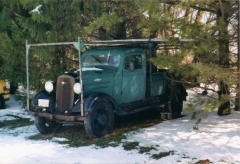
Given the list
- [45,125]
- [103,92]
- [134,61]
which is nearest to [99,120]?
[103,92]

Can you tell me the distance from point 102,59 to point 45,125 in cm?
217

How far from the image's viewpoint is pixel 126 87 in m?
7.91

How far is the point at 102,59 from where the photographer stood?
8.06 m

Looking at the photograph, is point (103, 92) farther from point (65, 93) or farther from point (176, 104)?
point (176, 104)

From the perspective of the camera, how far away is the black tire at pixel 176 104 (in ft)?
30.0

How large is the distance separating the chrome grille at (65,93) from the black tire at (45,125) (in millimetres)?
693

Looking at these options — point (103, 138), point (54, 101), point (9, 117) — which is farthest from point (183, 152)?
point (9, 117)

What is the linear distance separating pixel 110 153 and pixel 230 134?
2.66 m

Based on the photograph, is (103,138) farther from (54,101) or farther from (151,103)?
(151,103)

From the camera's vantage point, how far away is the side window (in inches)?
313

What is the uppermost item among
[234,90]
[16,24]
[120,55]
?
[16,24]

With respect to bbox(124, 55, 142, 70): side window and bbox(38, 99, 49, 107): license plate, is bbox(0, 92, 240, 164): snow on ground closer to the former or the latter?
bbox(38, 99, 49, 107): license plate

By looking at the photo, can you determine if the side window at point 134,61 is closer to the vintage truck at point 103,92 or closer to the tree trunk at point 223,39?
the vintage truck at point 103,92

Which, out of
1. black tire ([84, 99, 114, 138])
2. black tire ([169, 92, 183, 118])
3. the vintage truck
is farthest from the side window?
black tire ([169, 92, 183, 118])
